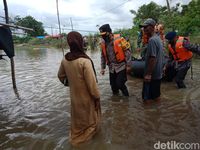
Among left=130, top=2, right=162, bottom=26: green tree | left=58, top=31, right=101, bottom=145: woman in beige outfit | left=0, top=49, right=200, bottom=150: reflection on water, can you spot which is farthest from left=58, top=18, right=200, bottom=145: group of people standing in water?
left=130, top=2, right=162, bottom=26: green tree

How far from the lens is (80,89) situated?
3740mm

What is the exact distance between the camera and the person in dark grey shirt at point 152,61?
5066 millimetres

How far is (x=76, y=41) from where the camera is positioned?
12.0 feet

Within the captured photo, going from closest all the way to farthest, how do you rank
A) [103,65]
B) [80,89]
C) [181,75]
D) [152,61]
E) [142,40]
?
[80,89] → [152,61] → [103,65] → [181,75] → [142,40]

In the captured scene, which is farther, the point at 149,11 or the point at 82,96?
the point at 149,11

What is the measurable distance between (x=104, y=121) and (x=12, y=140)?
1.73 m

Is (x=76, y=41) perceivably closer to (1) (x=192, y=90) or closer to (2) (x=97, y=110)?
(2) (x=97, y=110)

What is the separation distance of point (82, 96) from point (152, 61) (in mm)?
1978

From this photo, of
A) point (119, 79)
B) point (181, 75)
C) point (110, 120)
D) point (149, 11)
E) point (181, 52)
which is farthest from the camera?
point (149, 11)

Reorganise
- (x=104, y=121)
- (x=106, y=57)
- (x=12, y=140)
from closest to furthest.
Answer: (x=12, y=140), (x=104, y=121), (x=106, y=57)

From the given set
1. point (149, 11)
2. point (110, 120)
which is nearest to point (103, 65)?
point (110, 120)

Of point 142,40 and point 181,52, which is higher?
point 142,40

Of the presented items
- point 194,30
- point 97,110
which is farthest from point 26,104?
point 194,30

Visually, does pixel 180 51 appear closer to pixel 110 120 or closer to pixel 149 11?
pixel 110 120
